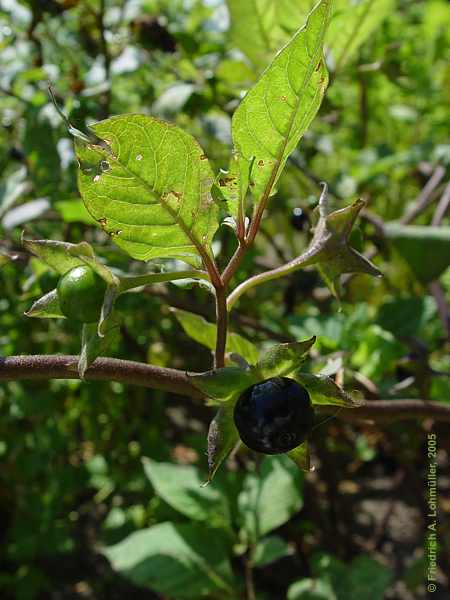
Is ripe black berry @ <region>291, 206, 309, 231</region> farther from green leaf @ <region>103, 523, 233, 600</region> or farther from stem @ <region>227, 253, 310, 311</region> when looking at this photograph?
stem @ <region>227, 253, 310, 311</region>

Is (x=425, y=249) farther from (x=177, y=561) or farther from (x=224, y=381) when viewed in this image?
(x=177, y=561)

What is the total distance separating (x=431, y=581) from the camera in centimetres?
157

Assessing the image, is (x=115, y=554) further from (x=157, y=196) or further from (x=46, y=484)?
(x=157, y=196)

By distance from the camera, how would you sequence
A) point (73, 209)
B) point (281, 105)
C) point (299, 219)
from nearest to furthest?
point (281, 105), point (73, 209), point (299, 219)

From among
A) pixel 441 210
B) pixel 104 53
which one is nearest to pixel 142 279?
pixel 441 210

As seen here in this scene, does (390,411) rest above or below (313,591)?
above

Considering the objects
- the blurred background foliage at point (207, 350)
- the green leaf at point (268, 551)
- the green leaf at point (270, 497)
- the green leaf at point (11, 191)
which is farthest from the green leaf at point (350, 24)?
the green leaf at point (268, 551)

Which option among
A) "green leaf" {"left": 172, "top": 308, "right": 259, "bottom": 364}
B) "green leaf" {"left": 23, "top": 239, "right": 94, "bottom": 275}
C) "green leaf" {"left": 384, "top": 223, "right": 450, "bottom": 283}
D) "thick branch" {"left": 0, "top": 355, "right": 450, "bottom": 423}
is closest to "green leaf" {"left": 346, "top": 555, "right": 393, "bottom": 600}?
"green leaf" {"left": 384, "top": 223, "right": 450, "bottom": 283}

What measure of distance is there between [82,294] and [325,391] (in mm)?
232

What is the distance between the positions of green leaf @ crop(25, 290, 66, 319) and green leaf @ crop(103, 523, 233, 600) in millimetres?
854

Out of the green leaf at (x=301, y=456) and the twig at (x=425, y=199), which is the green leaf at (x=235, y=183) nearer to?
the green leaf at (x=301, y=456)

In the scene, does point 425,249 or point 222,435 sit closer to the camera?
point 222,435

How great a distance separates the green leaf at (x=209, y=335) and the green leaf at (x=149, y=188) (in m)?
0.13

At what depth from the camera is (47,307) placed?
62 centimetres
